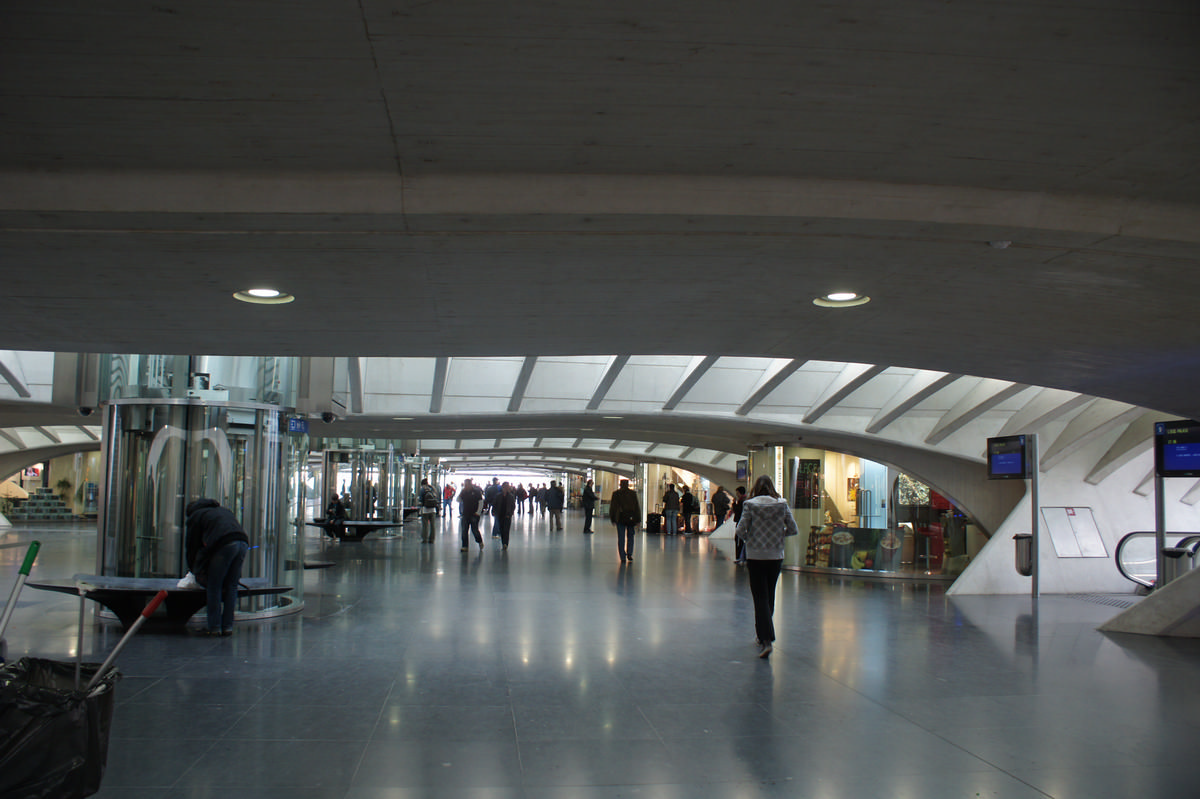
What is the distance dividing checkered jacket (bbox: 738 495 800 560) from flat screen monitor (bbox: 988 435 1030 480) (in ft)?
28.0

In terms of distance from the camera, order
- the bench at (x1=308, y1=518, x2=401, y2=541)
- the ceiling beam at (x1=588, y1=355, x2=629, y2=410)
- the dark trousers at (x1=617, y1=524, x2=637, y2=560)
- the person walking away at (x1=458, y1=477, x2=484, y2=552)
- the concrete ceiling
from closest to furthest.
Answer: the concrete ceiling
the ceiling beam at (x1=588, y1=355, x2=629, y2=410)
the dark trousers at (x1=617, y1=524, x2=637, y2=560)
the person walking away at (x1=458, y1=477, x2=484, y2=552)
the bench at (x1=308, y1=518, x2=401, y2=541)

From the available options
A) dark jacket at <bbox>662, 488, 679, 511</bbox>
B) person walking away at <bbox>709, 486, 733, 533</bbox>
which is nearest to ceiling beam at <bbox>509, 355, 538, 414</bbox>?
dark jacket at <bbox>662, 488, 679, 511</bbox>

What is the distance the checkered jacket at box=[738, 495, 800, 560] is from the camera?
873cm

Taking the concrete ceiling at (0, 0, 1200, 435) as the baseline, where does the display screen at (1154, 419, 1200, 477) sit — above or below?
below

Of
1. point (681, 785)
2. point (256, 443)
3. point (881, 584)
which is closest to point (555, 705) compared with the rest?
point (681, 785)

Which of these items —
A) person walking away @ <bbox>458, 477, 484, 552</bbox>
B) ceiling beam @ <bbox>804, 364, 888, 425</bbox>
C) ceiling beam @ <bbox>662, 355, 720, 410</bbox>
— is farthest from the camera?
person walking away @ <bbox>458, 477, 484, 552</bbox>

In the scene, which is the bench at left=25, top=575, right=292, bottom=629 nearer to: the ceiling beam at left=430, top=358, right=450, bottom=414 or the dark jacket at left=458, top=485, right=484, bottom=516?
the ceiling beam at left=430, top=358, right=450, bottom=414

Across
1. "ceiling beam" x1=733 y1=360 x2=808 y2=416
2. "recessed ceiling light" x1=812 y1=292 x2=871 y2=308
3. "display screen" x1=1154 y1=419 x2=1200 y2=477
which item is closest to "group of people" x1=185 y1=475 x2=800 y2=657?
"recessed ceiling light" x1=812 y1=292 x2=871 y2=308

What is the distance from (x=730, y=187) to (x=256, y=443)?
8369 millimetres

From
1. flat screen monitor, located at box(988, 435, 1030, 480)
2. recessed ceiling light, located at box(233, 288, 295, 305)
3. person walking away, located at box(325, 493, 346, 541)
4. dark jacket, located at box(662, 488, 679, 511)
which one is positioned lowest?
person walking away, located at box(325, 493, 346, 541)

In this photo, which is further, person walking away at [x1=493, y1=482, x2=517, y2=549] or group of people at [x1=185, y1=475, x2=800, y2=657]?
person walking away at [x1=493, y1=482, x2=517, y2=549]

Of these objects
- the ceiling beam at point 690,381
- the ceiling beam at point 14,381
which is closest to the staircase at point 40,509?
the ceiling beam at point 14,381

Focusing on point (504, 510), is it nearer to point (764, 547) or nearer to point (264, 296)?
point (764, 547)

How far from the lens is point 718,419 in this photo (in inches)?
784
